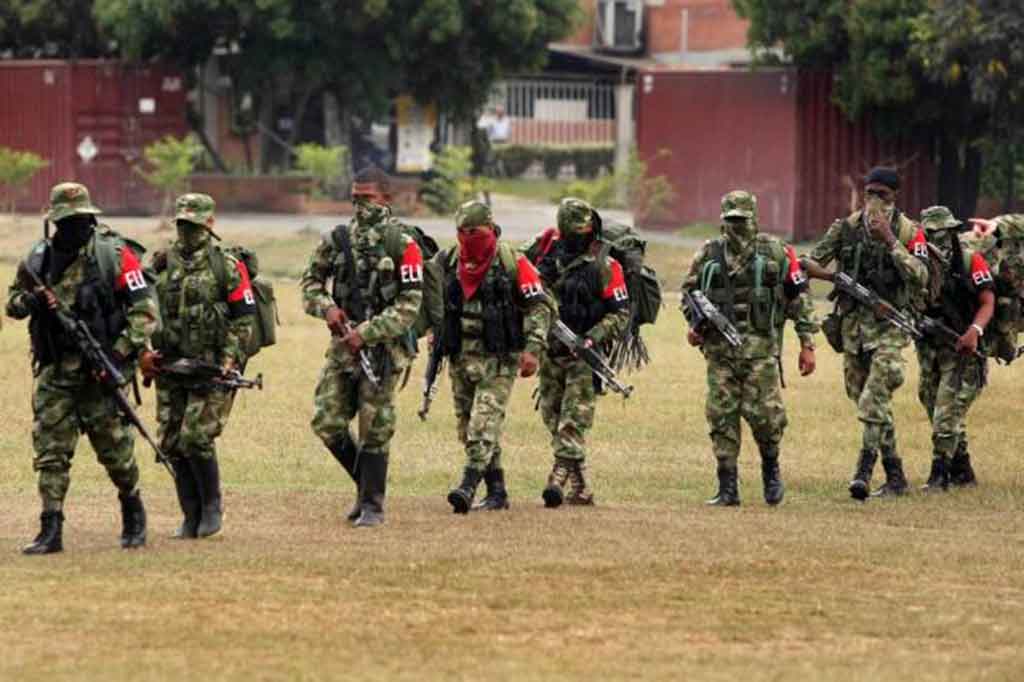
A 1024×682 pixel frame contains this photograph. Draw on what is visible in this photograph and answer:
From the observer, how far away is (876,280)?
15.6 metres

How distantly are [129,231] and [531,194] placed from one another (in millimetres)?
16179

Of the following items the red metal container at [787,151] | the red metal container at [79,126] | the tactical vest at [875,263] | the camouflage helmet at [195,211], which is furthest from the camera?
the red metal container at [79,126]

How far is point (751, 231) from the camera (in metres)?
14.8

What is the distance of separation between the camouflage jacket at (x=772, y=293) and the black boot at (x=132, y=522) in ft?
12.4

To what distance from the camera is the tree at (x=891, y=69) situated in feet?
120

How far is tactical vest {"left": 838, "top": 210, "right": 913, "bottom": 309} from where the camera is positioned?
51.2 ft

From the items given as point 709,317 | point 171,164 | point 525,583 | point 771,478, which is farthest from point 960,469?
point 171,164

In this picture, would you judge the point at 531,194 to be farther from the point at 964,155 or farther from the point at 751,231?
the point at 751,231

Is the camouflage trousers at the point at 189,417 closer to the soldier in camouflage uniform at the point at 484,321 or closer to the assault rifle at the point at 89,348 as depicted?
the assault rifle at the point at 89,348

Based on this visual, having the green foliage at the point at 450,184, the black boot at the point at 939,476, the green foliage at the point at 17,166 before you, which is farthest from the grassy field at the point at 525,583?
the green foliage at the point at 450,184

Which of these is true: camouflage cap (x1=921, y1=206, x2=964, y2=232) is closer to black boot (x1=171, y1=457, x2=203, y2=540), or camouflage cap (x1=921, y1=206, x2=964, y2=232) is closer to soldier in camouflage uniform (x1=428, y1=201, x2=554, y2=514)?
soldier in camouflage uniform (x1=428, y1=201, x2=554, y2=514)

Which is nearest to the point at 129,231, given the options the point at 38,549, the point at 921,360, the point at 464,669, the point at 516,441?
the point at 516,441

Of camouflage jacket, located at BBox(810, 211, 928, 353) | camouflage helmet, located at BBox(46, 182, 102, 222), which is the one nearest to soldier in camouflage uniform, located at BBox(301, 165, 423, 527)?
camouflage helmet, located at BBox(46, 182, 102, 222)

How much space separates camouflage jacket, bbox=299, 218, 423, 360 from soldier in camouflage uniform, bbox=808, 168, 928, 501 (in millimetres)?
3110
